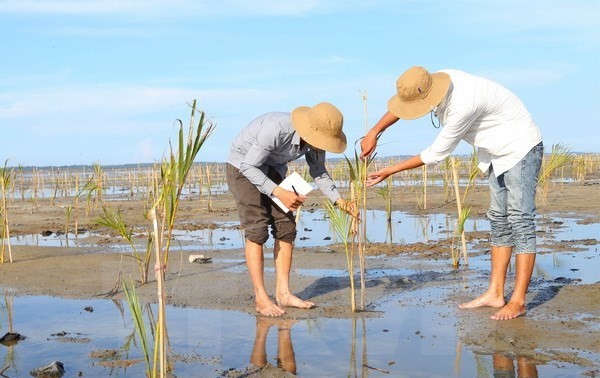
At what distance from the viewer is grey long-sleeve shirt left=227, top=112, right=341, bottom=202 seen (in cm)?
534

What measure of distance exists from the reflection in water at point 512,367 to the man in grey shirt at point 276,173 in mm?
1595

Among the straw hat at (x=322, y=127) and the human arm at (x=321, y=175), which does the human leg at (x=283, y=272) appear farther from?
the straw hat at (x=322, y=127)

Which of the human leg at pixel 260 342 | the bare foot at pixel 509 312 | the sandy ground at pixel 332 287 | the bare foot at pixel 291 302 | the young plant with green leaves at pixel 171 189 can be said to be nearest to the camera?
the young plant with green leaves at pixel 171 189

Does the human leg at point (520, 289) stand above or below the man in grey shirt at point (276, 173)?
below

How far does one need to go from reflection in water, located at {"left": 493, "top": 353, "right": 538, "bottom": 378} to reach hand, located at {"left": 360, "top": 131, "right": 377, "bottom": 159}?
1.76 meters

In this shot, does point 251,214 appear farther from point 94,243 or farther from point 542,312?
point 94,243

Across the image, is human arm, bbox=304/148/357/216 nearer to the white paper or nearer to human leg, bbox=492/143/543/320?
the white paper

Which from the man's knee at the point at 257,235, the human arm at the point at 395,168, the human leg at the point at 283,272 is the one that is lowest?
the human leg at the point at 283,272

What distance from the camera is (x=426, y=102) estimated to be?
4988mm

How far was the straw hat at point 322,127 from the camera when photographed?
5145mm

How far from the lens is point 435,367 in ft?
13.4

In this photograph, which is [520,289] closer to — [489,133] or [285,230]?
[489,133]

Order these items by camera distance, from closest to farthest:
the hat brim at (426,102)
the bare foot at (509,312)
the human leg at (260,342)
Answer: the human leg at (260,342)
the hat brim at (426,102)
the bare foot at (509,312)

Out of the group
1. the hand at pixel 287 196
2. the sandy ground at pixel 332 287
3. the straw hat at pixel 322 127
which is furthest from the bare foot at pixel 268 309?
the straw hat at pixel 322 127
